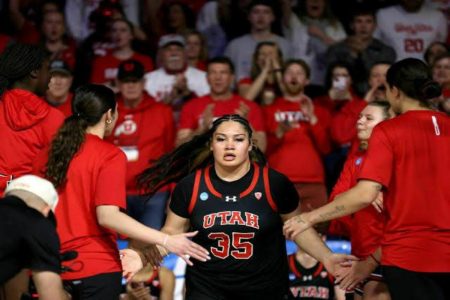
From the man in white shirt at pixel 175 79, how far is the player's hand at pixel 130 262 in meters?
3.74

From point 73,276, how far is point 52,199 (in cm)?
94

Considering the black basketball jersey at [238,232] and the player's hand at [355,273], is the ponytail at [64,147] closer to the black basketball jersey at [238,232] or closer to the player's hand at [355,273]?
the black basketball jersey at [238,232]

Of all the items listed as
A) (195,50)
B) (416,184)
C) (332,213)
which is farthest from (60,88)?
(416,184)

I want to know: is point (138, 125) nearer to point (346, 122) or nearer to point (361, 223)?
point (346, 122)


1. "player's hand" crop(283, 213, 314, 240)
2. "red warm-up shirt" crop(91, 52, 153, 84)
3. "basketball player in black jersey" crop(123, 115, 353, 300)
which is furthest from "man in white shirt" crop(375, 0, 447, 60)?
"player's hand" crop(283, 213, 314, 240)

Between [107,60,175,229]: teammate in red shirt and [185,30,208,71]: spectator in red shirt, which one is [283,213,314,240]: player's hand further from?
[185,30,208,71]: spectator in red shirt

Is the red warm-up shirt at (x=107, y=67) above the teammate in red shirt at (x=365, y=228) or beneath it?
above

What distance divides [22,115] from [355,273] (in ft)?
7.47

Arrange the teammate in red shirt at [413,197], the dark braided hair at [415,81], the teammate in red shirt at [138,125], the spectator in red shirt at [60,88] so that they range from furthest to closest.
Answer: the spectator in red shirt at [60,88] < the teammate in red shirt at [138,125] < the dark braided hair at [415,81] < the teammate in red shirt at [413,197]

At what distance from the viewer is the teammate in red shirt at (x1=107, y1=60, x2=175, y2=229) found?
28.8ft

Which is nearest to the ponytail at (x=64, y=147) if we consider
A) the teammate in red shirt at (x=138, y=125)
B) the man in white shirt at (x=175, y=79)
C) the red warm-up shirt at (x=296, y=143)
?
the teammate in red shirt at (x=138, y=125)

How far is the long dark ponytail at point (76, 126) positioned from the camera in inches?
219

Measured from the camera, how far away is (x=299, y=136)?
9.08 metres

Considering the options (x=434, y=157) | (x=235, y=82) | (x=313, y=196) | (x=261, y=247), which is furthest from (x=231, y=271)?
(x=235, y=82)
